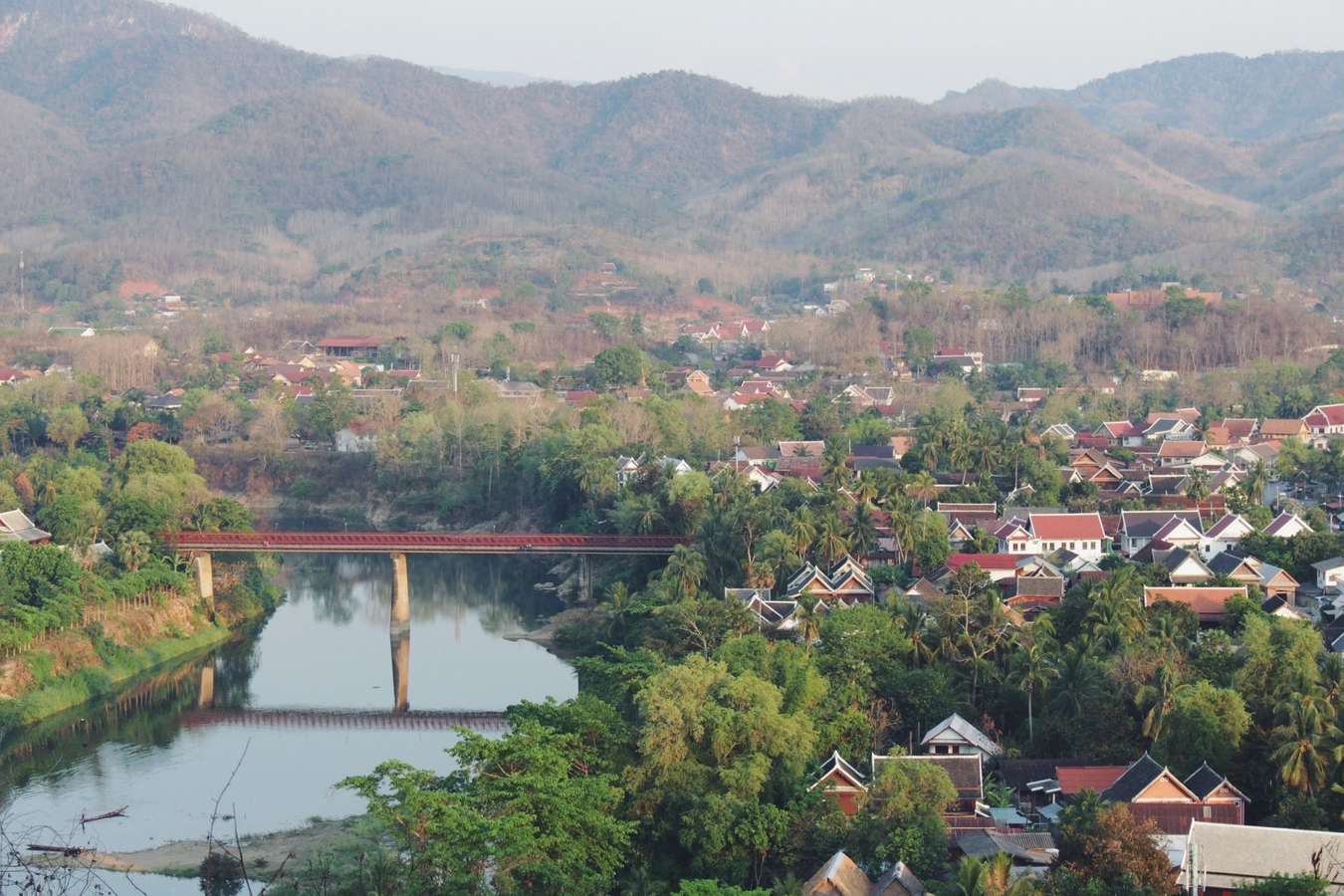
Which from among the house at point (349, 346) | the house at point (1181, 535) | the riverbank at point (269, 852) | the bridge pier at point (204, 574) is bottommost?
the riverbank at point (269, 852)

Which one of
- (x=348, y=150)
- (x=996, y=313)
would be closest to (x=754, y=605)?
(x=996, y=313)

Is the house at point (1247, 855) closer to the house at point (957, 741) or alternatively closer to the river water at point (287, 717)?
the house at point (957, 741)

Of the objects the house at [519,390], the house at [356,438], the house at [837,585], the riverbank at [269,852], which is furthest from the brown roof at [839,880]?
the house at [519,390]

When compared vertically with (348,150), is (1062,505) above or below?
below

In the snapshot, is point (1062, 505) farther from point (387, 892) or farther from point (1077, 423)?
point (387, 892)

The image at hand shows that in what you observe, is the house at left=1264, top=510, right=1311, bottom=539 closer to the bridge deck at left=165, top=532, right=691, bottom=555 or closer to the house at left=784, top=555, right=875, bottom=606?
the house at left=784, top=555, right=875, bottom=606

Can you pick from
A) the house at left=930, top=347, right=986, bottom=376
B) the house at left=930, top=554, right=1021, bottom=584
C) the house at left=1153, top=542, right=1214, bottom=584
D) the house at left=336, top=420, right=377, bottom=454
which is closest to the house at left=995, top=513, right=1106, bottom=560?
the house at left=930, top=554, right=1021, bottom=584

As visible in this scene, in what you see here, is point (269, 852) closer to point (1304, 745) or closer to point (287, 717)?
point (287, 717)
